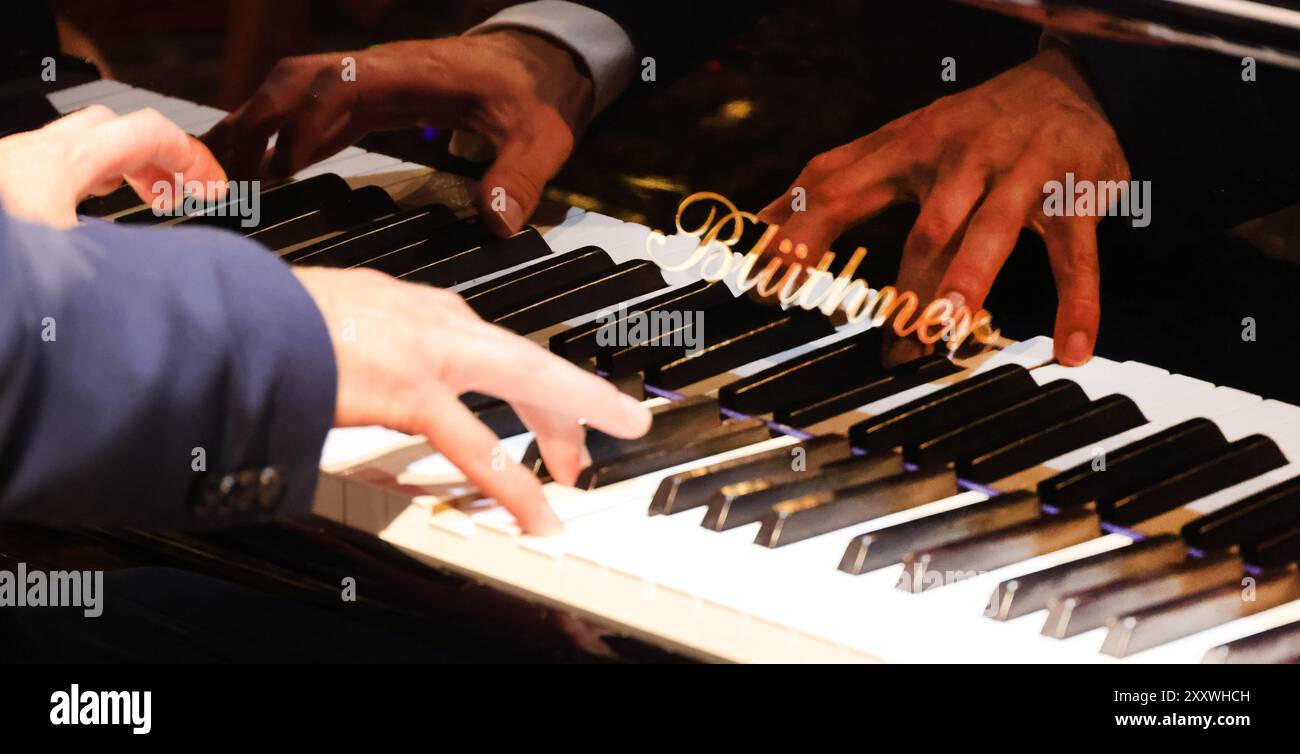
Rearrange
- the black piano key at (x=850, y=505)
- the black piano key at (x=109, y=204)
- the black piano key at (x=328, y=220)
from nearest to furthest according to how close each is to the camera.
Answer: the black piano key at (x=850, y=505)
the black piano key at (x=328, y=220)
the black piano key at (x=109, y=204)

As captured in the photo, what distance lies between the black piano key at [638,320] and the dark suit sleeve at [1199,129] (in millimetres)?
467

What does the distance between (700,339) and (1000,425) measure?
0.35m

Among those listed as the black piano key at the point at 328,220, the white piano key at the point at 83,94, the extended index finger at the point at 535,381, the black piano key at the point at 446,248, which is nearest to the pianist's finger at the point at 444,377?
the extended index finger at the point at 535,381

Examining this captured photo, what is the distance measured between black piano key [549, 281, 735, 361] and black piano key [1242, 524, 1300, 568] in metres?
0.64

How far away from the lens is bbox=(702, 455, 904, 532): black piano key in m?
1.38

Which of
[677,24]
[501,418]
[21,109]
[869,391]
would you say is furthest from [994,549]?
[21,109]

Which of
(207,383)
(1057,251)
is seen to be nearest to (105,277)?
(207,383)

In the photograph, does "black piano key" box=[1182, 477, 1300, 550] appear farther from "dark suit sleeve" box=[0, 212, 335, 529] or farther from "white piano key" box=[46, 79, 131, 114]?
"white piano key" box=[46, 79, 131, 114]

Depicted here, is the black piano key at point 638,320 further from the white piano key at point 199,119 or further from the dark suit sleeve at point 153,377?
the white piano key at point 199,119

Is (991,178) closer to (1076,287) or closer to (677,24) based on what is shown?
(1076,287)

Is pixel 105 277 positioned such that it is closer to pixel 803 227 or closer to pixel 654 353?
pixel 654 353

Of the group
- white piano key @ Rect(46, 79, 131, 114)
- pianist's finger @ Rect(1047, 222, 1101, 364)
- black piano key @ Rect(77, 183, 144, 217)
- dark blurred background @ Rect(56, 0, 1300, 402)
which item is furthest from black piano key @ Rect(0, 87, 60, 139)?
pianist's finger @ Rect(1047, 222, 1101, 364)

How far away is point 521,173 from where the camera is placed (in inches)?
75.9

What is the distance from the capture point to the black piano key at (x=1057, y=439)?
145cm
